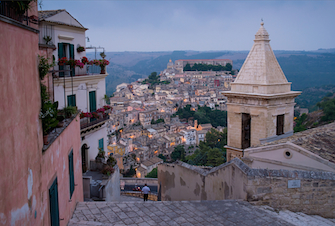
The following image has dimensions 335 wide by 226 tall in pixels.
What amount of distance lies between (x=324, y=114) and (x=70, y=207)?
43428 mm

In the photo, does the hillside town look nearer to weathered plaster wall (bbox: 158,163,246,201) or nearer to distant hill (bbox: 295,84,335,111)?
weathered plaster wall (bbox: 158,163,246,201)

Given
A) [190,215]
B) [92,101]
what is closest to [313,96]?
[92,101]

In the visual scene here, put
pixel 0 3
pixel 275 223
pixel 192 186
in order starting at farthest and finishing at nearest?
pixel 192 186, pixel 275 223, pixel 0 3

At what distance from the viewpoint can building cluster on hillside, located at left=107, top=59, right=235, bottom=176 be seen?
73750 mm

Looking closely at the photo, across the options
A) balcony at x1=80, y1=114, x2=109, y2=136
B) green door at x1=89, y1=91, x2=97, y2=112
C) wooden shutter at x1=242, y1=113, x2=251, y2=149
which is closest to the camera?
wooden shutter at x1=242, y1=113, x2=251, y2=149

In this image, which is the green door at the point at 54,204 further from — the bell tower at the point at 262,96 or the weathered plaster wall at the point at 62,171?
the bell tower at the point at 262,96

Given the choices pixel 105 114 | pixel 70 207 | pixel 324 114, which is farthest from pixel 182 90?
pixel 70 207

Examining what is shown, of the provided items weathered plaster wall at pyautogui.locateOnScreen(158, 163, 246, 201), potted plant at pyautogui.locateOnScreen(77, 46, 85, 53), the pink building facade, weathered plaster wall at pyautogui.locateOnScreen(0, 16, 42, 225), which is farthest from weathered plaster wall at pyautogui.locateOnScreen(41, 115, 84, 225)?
potted plant at pyautogui.locateOnScreen(77, 46, 85, 53)

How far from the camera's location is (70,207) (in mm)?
5820

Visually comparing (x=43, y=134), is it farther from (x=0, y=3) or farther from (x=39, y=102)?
(x=0, y=3)

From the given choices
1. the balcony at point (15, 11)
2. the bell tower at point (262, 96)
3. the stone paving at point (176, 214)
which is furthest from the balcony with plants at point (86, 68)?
the balcony at point (15, 11)

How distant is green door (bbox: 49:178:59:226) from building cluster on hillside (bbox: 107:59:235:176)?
49139 millimetres

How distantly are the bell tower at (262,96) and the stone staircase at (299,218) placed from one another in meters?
5.07

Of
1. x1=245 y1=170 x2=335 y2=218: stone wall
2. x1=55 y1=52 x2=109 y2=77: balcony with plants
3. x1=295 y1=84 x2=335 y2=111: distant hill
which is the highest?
x1=55 y1=52 x2=109 y2=77: balcony with plants
